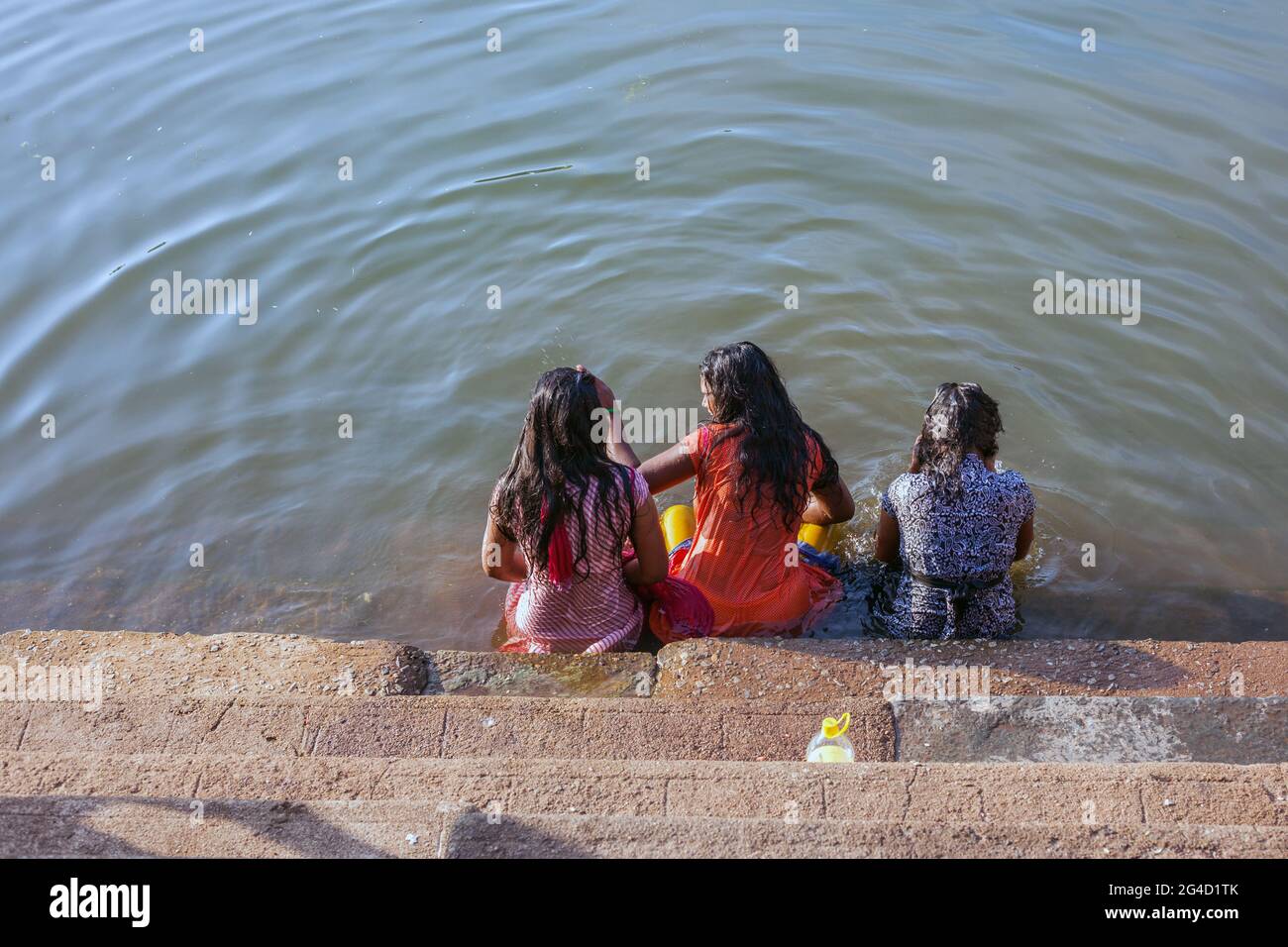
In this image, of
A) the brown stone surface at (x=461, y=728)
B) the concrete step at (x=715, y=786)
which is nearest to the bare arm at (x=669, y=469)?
the brown stone surface at (x=461, y=728)

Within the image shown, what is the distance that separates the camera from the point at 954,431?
4.05 m

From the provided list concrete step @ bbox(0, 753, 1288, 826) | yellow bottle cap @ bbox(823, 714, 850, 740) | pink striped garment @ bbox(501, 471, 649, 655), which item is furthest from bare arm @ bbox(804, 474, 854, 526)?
concrete step @ bbox(0, 753, 1288, 826)

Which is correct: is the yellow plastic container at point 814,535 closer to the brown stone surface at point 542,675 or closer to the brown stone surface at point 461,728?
the brown stone surface at point 542,675

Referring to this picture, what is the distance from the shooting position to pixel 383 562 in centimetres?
588

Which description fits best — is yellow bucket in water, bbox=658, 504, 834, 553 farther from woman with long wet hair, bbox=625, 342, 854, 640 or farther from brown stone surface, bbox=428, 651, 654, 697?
brown stone surface, bbox=428, 651, 654, 697

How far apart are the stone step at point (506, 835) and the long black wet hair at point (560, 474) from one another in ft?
4.52

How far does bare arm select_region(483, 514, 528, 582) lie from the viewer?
165 inches

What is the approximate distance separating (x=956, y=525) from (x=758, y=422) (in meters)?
0.84

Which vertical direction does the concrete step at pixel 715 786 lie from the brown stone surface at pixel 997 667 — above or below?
below

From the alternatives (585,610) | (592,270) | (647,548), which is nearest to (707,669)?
(647,548)

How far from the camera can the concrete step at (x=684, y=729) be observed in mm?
3414

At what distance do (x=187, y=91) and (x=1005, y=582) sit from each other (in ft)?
28.5

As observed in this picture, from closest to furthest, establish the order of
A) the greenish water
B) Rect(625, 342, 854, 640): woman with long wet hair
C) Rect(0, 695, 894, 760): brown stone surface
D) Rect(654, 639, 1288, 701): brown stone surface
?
Rect(0, 695, 894, 760): brown stone surface → Rect(654, 639, 1288, 701): brown stone surface → Rect(625, 342, 854, 640): woman with long wet hair → the greenish water

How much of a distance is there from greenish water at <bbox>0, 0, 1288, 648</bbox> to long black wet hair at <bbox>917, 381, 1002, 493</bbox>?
982mm
